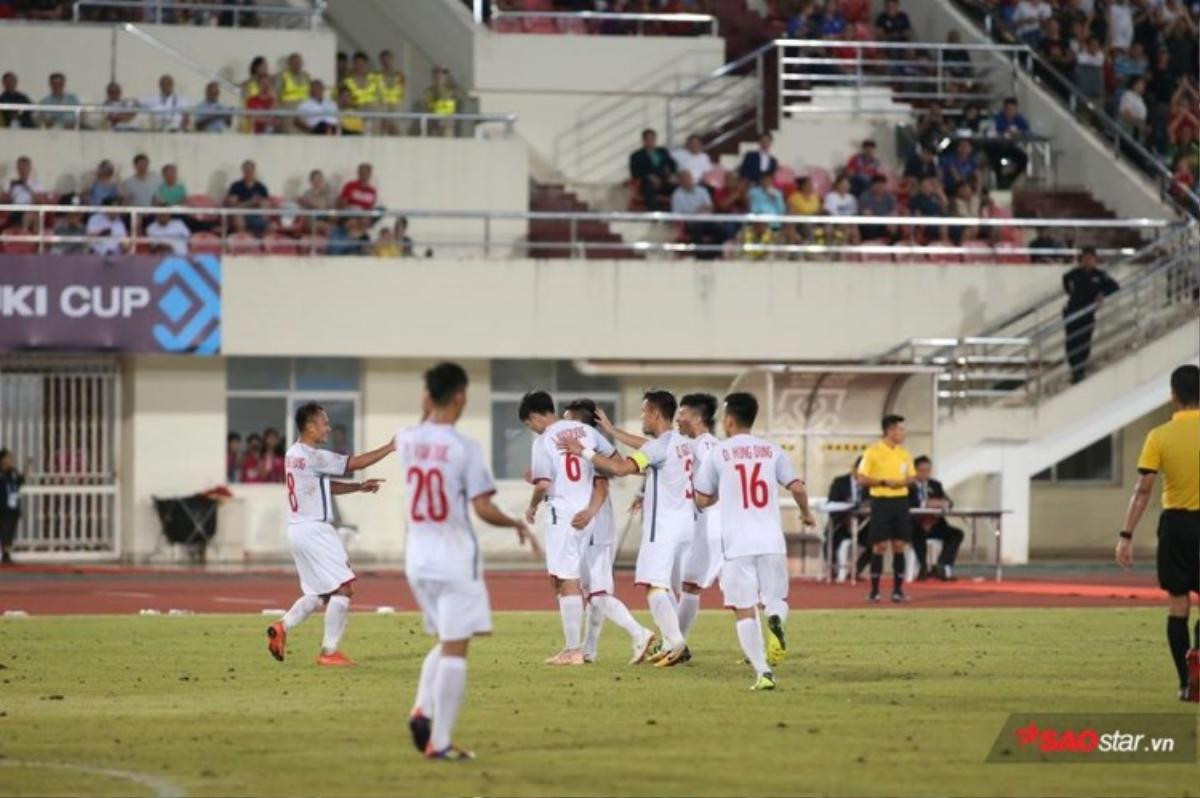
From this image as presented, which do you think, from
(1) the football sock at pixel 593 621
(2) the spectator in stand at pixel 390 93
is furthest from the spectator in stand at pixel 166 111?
(1) the football sock at pixel 593 621

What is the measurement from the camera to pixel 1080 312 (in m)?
37.1

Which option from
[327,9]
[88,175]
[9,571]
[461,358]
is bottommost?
[9,571]

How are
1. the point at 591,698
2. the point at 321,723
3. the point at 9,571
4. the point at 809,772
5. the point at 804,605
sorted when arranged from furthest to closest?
the point at 9,571
the point at 804,605
the point at 591,698
the point at 321,723
the point at 809,772

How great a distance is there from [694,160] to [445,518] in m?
27.0

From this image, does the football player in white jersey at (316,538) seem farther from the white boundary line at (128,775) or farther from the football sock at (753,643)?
the white boundary line at (128,775)

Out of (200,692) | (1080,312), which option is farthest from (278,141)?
(200,692)

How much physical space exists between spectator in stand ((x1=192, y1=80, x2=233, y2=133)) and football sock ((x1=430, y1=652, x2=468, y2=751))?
25.5 meters

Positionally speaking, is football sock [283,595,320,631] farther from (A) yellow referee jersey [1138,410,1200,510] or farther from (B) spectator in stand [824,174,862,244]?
(B) spectator in stand [824,174,862,244]

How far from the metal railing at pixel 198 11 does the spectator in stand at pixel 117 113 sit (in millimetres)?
2207

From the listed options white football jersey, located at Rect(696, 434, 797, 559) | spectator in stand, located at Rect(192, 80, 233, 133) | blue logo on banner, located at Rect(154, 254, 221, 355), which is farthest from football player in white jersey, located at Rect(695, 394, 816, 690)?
spectator in stand, located at Rect(192, 80, 233, 133)

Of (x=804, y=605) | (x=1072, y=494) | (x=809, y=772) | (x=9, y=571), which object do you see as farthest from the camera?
(x=1072, y=494)

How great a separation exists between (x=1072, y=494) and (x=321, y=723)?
26948mm

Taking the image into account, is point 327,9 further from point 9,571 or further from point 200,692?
point 200,692

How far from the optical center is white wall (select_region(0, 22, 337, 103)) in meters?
39.1
